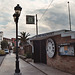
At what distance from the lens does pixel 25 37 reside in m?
38.3

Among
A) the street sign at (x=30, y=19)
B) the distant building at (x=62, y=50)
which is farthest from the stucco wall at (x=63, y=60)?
the street sign at (x=30, y=19)

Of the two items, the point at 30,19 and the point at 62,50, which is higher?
the point at 30,19

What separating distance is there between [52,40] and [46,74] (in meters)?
3.62

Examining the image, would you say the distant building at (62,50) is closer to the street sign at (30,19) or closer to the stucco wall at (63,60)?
the stucco wall at (63,60)

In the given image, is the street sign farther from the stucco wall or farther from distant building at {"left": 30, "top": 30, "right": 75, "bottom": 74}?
the stucco wall

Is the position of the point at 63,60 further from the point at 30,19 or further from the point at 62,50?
the point at 30,19

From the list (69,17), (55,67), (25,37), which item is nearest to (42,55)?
(55,67)

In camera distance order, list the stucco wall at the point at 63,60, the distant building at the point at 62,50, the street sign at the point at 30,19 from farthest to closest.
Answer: the street sign at the point at 30,19, the stucco wall at the point at 63,60, the distant building at the point at 62,50

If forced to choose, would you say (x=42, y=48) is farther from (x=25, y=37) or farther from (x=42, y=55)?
(x=25, y=37)

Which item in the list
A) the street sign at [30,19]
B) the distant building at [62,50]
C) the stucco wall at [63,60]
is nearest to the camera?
the distant building at [62,50]

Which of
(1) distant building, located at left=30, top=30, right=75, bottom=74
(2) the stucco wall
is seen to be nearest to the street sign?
(1) distant building, located at left=30, top=30, right=75, bottom=74

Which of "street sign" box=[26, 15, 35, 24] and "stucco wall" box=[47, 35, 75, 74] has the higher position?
"street sign" box=[26, 15, 35, 24]

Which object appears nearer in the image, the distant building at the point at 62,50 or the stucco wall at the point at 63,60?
the distant building at the point at 62,50

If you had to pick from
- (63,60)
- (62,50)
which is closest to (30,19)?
(62,50)
